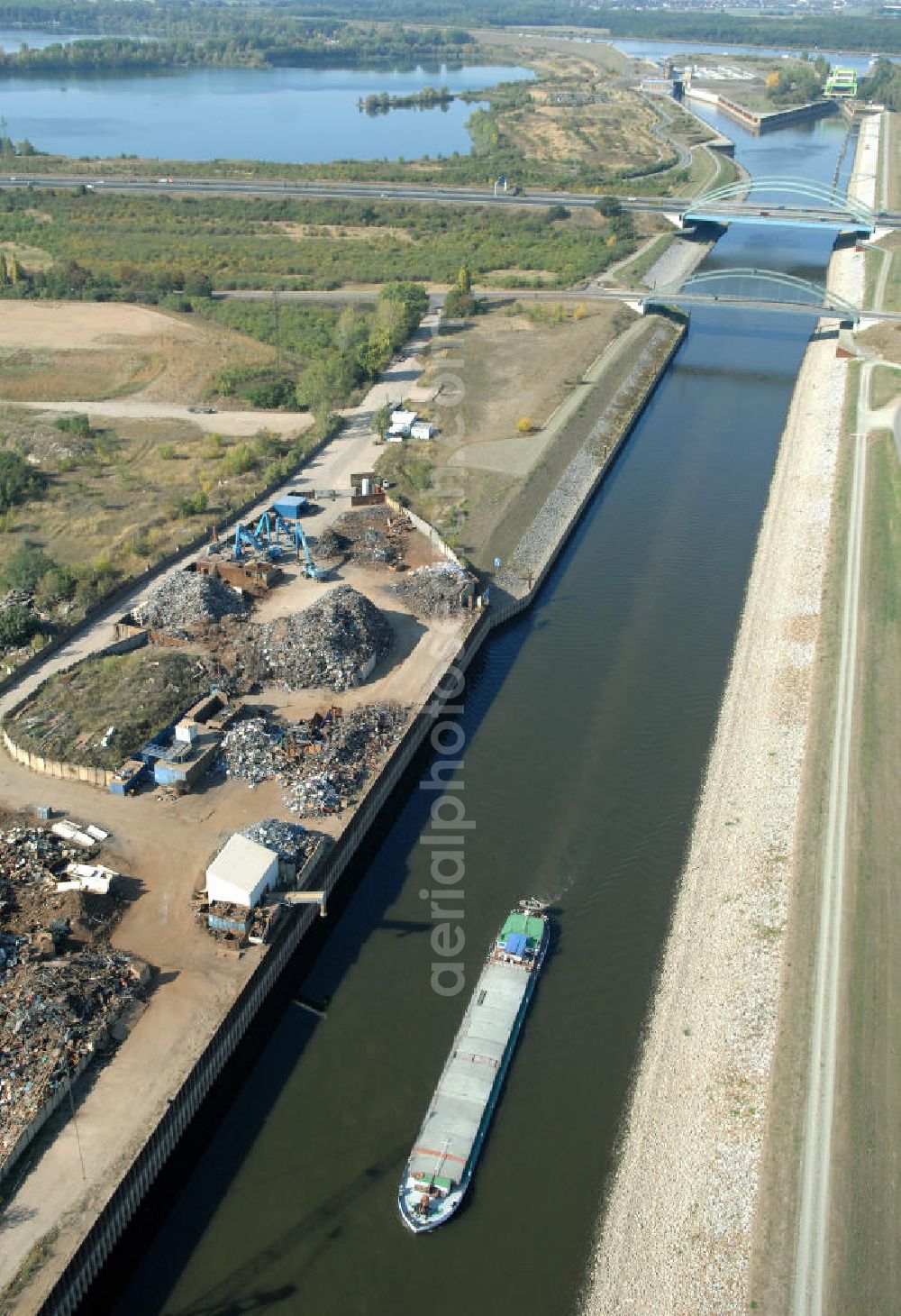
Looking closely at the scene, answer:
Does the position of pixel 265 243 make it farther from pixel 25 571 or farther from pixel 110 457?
pixel 25 571

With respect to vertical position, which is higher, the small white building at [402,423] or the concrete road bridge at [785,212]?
the concrete road bridge at [785,212]

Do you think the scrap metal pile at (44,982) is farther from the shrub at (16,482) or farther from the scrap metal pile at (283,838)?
the shrub at (16,482)

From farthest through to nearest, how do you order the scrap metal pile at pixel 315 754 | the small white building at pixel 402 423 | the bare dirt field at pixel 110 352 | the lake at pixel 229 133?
the lake at pixel 229 133 < the bare dirt field at pixel 110 352 < the small white building at pixel 402 423 < the scrap metal pile at pixel 315 754

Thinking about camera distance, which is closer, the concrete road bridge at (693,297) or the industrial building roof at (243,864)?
the industrial building roof at (243,864)

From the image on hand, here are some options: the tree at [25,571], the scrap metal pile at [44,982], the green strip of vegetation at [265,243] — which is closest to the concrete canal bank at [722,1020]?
the scrap metal pile at [44,982]

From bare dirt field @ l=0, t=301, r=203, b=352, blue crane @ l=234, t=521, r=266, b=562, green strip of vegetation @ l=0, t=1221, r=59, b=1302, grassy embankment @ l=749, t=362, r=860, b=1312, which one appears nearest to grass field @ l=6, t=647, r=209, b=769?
blue crane @ l=234, t=521, r=266, b=562

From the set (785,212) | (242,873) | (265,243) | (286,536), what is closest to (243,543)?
(286,536)
